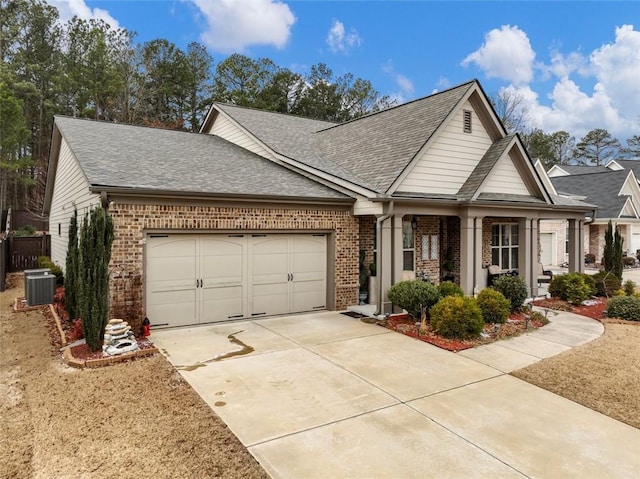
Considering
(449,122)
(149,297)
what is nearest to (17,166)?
(149,297)

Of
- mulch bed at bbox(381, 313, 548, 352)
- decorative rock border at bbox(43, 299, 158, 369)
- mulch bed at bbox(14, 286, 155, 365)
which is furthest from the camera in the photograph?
mulch bed at bbox(381, 313, 548, 352)

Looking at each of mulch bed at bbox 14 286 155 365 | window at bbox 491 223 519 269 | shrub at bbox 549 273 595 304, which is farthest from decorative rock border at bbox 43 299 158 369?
window at bbox 491 223 519 269

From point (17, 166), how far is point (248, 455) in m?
27.5

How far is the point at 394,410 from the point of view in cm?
497

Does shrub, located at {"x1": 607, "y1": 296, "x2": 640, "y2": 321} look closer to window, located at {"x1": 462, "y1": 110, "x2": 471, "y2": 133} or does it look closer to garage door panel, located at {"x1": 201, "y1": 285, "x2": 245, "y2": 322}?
window, located at {"x1": 462, "y1": 110, "x2": 471, "y2": 133}

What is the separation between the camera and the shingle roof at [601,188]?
2488 cm

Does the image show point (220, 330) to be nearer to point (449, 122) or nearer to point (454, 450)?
point (454, 450)

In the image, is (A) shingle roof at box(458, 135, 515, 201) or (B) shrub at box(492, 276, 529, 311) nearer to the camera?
(B) shrub at box(492, 276, 529, 311)

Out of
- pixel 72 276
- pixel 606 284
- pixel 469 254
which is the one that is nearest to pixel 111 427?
pixel 72 276

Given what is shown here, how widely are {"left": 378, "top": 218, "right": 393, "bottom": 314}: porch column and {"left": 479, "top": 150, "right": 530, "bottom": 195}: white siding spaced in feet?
11.9

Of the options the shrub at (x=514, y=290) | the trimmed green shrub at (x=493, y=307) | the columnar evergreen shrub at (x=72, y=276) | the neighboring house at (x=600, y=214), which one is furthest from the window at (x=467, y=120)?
the neighboring house at (x=600, y=214)

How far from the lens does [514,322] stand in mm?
9391

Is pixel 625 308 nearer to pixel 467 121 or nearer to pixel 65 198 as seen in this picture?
pixel 467 121

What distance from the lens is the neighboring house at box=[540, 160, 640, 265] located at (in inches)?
925
